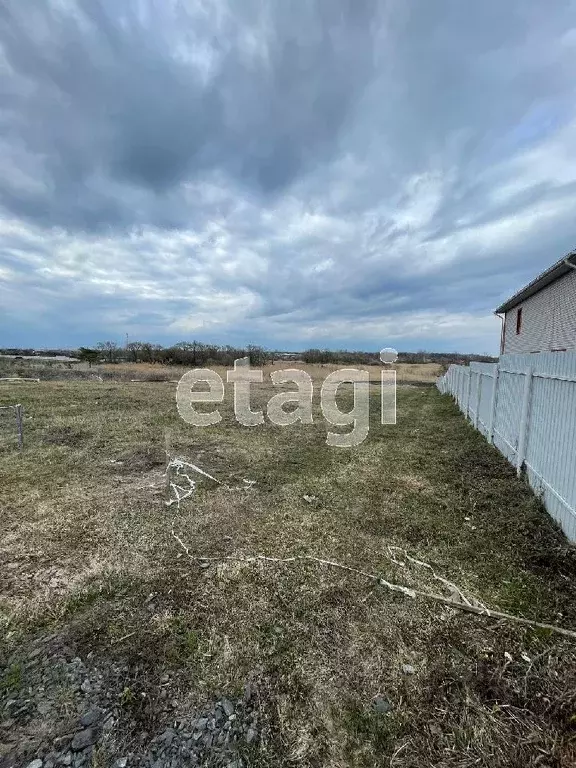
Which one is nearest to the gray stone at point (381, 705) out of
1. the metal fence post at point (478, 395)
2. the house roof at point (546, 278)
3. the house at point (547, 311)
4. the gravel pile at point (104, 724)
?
the gravel pile at point (104, 724)

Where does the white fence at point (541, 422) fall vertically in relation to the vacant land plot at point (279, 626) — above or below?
above

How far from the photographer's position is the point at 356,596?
8.23ft

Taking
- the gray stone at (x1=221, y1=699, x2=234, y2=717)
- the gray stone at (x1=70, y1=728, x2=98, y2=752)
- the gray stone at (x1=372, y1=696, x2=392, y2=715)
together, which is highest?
the gray stone at (x1=70, y1=728, x2=98, y2=752)

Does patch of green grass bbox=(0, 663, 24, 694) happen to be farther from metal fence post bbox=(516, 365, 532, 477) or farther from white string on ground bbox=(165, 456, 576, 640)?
Answer: metal fence post bbox=(516, 365, 532, 477)

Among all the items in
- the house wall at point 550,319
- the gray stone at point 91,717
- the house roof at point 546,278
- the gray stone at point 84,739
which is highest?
the house roof at point 546,278

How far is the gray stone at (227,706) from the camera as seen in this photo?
1.71 m

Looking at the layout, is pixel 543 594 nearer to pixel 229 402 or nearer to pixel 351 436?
pixel 351 436

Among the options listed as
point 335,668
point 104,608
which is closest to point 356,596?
point 335,668

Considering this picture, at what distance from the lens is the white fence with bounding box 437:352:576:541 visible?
10.0 feet

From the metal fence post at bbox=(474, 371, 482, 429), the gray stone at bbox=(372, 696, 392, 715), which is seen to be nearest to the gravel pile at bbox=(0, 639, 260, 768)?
the gray stone at bbox=(372, 696, 392, 715)

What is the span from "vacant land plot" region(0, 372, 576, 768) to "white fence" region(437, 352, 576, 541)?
0.27 meters

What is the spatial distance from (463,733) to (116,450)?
5817 mm

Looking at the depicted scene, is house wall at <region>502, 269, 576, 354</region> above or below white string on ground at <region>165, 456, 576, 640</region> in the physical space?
above

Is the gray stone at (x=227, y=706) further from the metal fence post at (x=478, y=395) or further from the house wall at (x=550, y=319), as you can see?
the house wall at (x=550, y=319)
